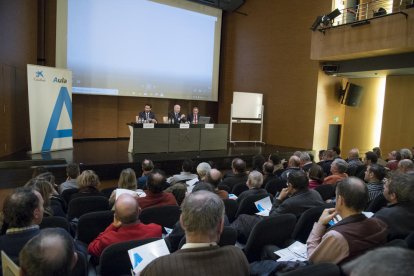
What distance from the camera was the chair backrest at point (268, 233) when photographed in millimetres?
2324

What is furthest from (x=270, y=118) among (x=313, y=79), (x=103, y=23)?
(x=103, y=23)

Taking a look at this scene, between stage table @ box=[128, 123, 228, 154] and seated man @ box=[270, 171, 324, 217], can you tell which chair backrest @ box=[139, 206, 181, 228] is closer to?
seated man @ box=[270, 171, 324, 217]

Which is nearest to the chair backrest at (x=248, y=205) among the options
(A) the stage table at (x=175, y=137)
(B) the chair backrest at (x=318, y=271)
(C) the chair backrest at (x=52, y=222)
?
(C) the chair backrest at (x=52, y=222)

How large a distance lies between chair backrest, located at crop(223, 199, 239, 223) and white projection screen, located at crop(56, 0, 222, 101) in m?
6.62

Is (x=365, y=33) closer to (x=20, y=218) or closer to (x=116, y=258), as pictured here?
(x=116, y=258)

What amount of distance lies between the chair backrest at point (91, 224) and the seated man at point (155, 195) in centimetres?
49

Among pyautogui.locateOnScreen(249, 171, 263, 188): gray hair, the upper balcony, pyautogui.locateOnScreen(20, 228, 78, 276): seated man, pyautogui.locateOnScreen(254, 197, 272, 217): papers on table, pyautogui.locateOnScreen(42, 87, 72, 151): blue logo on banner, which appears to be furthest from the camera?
the upper balcony

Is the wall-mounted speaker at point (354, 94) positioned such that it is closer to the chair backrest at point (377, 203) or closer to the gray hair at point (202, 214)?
the chair backrest at point (377, 203)

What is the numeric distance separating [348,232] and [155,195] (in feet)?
5.88

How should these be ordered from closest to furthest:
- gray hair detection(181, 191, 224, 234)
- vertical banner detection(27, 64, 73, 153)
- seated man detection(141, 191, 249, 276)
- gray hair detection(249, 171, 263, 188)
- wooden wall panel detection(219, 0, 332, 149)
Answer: seated man detection(141, 191, 249, 276), gray hair detection(181, 191, 224, 234), gray hair detection(249, 171, 263, 188), vertical banner detection(27, 64, 73, 153), wooden wall panel detection(219, 0, 332, 149)

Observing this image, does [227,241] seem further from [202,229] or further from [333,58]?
[333,58]

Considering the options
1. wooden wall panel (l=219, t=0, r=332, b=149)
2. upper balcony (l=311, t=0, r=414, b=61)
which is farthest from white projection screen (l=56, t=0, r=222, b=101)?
upper balcony (l=311, t=0, r=414, b=61)

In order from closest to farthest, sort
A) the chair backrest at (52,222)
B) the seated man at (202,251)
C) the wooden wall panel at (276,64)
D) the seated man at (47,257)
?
1. the seated man at (47,257)
2. the seated man at (202,251)
3. the chair backrest at (52,222)
4. the wooden wall panel at (276,64)

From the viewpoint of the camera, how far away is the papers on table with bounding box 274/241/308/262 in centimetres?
215
